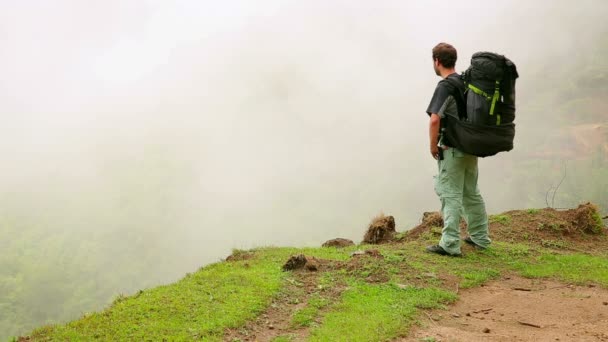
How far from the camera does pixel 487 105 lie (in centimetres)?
770

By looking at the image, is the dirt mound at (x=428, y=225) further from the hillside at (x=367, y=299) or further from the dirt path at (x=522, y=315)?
the dirt path at (x=522, y=315)

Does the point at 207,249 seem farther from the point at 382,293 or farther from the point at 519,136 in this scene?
the point at 382,293

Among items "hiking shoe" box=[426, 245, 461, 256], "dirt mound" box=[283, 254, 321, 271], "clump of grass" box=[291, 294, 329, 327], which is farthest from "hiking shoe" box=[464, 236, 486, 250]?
"clump of grass" box=[291, 294, 329, 327]

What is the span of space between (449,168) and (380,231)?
3.90 metres

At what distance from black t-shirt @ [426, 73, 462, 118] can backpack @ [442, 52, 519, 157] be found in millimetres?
92

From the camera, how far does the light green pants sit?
8.34m

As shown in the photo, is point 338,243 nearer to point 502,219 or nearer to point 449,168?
point 502,219

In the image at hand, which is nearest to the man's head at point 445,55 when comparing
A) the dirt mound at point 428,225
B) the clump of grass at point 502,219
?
the dirt mound at point 428,225

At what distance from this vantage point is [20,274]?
10825 centimetres

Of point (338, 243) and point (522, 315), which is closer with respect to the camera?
point (522, 315)

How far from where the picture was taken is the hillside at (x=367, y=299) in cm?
588

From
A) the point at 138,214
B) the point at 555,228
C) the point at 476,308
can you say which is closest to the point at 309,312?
the point at 476,308

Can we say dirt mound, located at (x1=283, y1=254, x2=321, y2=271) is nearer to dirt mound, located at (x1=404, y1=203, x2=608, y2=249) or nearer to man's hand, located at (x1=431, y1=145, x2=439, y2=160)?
man's hand, located at (x1=431, y1=145, x2=439, y2=160)

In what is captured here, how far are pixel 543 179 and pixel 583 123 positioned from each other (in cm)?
1043
